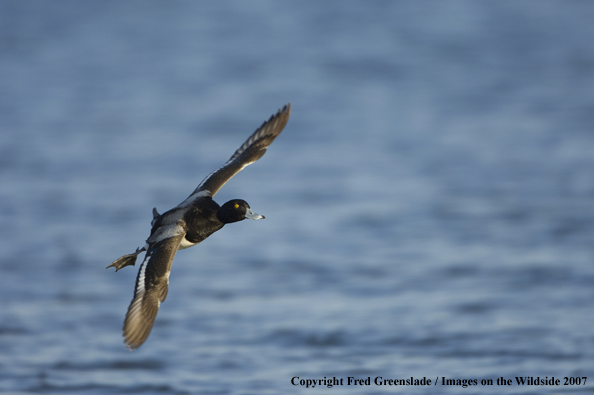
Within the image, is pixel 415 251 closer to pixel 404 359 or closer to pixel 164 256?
pixel 404 359

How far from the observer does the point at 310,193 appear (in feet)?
49.6

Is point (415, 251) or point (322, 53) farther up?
point (322, 53)

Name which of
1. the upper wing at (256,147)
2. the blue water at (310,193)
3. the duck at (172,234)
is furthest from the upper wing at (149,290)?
the blue water at (310,193)

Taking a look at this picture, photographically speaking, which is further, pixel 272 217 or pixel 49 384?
pixel 272 217

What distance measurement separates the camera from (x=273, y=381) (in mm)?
8398

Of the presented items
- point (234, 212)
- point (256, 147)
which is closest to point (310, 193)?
A: point (256, 147)

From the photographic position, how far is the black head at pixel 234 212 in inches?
271

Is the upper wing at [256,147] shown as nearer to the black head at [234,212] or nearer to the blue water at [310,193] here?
the black head at [234,212]

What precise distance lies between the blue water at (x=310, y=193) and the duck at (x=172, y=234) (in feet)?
7.08

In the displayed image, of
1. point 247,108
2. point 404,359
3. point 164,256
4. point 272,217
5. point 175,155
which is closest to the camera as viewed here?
point 164,256

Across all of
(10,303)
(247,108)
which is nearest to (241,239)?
(10,303)

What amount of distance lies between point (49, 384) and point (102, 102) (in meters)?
14.1

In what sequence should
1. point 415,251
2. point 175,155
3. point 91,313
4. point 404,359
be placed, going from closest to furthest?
point 404,359 → point 91,313 → point 415,251 → point 175,155

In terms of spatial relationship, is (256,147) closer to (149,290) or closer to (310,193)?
(149,290)
